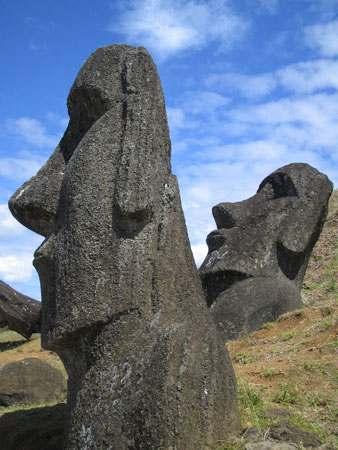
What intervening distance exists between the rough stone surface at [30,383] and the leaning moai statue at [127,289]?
3210 millimetres

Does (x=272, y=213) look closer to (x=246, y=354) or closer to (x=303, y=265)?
(x=303, y=265)

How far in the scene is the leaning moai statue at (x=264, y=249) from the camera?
9898 mm

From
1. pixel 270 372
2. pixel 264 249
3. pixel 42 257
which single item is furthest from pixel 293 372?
pixel 264 249

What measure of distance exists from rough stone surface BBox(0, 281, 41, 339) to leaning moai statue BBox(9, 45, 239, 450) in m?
9.31

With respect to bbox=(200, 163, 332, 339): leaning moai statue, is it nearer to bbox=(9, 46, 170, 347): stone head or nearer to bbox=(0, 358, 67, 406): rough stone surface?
bbox=(0, 358, 67, 406): rough stone surface

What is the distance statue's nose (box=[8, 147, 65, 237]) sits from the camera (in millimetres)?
4797

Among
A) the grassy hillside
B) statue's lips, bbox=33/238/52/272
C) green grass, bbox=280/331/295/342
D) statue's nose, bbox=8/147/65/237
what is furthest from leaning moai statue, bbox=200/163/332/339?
statue's lips, bbox=33/238/52/272

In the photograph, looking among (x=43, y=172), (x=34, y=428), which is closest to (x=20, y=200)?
(x=43, y=172)

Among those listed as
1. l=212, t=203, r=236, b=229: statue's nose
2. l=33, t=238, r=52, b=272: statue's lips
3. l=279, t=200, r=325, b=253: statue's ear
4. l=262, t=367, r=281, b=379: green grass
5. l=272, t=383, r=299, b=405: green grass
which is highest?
l=212, t=203, r=236, b=229: statue's nose

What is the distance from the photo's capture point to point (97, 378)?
4.26 m

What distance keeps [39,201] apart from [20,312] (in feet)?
31.4

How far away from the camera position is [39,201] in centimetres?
479

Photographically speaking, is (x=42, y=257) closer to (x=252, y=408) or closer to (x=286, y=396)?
(x=252, y=408)

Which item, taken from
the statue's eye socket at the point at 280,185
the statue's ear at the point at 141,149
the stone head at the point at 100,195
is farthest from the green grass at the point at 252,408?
the statue's eye socket at the point at 280,185
